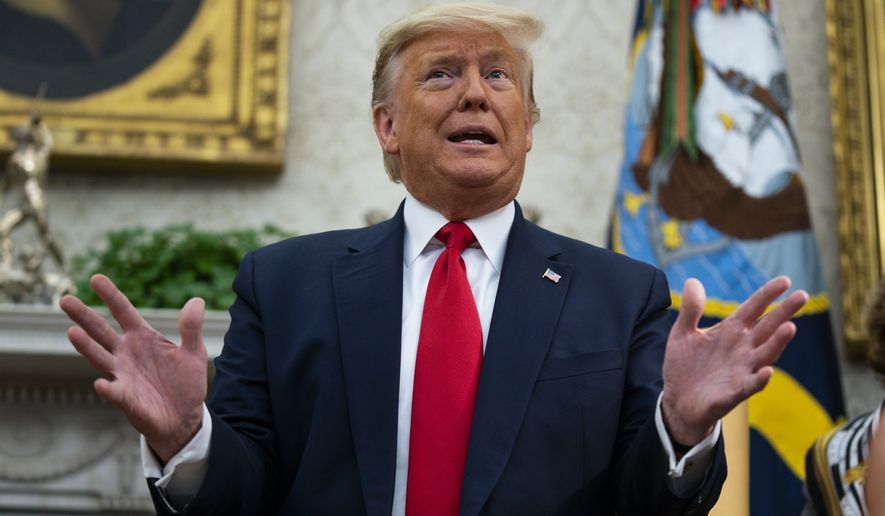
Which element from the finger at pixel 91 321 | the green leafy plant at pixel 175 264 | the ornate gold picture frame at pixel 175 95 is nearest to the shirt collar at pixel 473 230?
the finger at pixel 91 321

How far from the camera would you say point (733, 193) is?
160 inches

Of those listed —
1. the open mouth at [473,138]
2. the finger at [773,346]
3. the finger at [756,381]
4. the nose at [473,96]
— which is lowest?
the finger at [756,381]

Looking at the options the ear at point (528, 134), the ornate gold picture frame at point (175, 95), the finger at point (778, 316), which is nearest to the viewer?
the finger at point (778, 316)

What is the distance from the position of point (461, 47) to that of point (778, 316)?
70cm

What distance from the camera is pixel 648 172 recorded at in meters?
4.14

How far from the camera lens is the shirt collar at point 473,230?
75.6 inches

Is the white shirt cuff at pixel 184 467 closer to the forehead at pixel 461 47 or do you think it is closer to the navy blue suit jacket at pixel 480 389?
the navy blue suit jacket at pixel 480 389

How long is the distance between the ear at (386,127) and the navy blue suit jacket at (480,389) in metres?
0.17

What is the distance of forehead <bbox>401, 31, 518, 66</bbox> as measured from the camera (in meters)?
1.97

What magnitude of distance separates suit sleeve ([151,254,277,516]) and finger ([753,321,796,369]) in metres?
0.69

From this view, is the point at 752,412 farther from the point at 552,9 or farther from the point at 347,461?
the point at 347,461

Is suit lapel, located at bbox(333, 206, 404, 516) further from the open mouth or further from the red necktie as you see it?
the open mouth

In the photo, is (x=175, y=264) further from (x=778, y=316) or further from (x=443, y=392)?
(x=778, y=316)

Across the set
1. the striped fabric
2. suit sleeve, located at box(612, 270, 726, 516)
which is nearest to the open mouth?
suit sleeve, located at box(612, 270, 726, 516)
